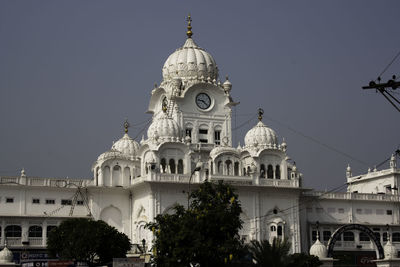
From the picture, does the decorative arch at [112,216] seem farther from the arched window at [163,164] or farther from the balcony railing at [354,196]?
the balcony railing at [354,196]

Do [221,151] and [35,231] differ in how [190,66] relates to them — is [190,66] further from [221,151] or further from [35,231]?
[35,231]

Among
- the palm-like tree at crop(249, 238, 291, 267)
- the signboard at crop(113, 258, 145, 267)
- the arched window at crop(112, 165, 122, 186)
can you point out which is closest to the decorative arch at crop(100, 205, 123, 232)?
the arched window at crop(112, 165, 122, 186)

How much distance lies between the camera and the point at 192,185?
185ft

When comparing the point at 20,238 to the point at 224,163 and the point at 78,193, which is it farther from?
the point at 224,163

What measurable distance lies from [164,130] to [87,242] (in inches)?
589

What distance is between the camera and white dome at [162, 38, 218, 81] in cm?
6506

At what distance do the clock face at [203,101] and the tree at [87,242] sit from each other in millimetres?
18327

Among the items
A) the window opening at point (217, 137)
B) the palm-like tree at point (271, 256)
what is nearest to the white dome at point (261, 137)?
the window opening at point (217, 137)

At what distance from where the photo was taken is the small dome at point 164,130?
59.2m

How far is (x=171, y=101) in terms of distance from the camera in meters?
63.9

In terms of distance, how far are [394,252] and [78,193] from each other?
78.1ft

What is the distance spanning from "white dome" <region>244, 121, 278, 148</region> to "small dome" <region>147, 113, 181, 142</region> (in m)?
6.17

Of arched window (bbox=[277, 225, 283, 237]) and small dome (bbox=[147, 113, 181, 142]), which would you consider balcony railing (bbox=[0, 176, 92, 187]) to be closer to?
small dome (bbox=[147, 113, 181, 142])

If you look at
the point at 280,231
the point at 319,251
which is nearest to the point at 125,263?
the point at 319,251
